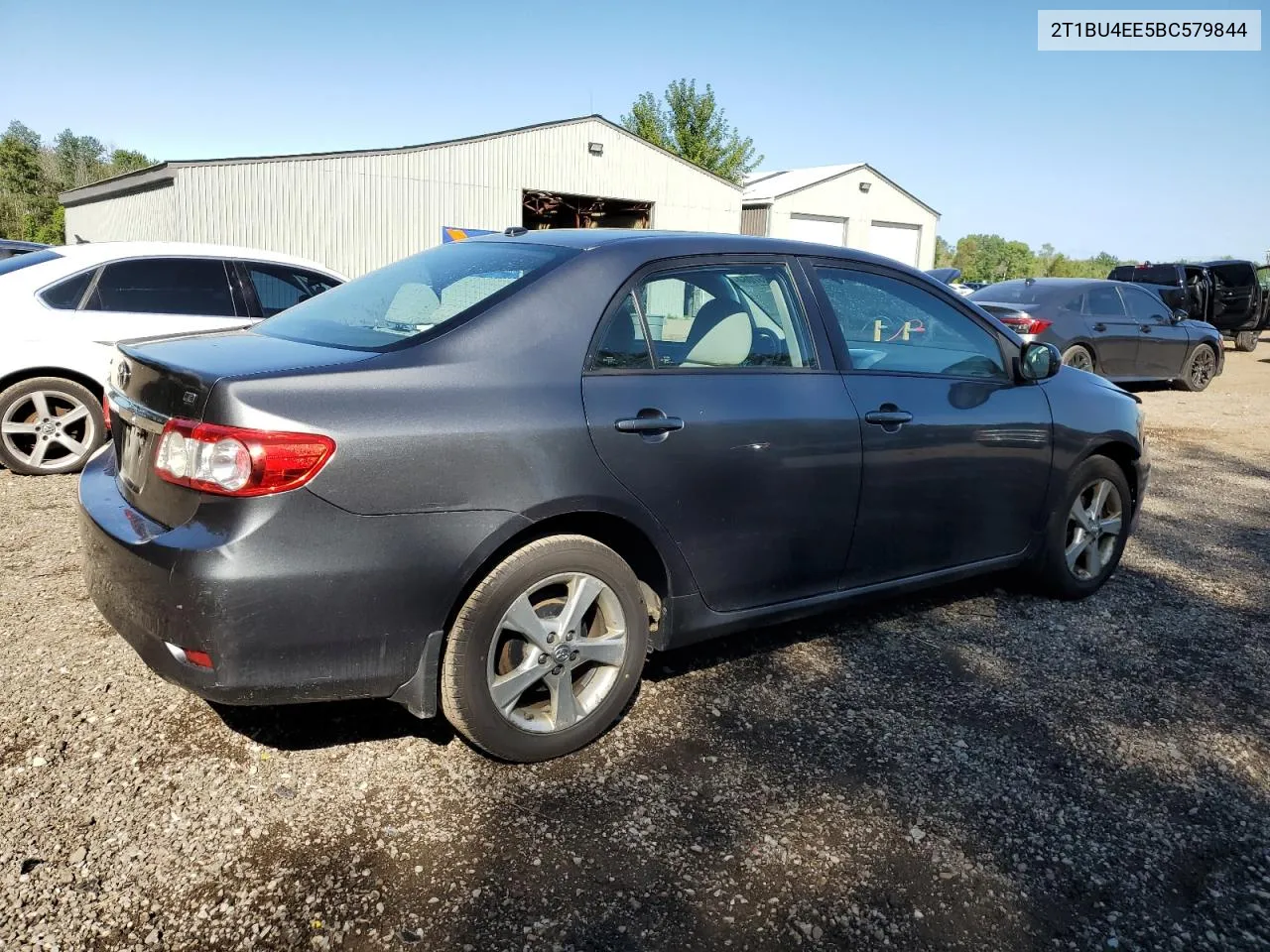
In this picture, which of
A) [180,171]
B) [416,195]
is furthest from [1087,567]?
[416,195]

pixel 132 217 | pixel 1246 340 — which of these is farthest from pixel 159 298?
pixel 1246 340

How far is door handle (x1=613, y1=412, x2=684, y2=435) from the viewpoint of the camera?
2.89m

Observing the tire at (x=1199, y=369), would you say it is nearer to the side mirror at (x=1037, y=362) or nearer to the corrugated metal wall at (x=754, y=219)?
the side mirror at (x=1037, y=362)

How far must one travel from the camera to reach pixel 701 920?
7.41 feet

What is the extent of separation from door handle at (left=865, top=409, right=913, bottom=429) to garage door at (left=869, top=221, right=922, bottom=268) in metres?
29.8

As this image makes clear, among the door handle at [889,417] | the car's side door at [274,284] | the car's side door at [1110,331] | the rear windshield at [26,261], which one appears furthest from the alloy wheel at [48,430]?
the car's side door at [1110,331]

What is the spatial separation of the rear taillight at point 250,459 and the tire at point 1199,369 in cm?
1442

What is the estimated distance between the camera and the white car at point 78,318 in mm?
6176

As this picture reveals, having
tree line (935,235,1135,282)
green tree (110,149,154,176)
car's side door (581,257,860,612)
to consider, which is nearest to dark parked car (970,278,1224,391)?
car's side door (581,257,860,612)

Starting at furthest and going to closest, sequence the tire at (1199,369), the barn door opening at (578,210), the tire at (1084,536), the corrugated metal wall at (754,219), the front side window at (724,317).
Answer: the corrugated metal wall at (754,219), the barn door opening at (578,210), the tire at (1199,369), the tire at (1084,536), the front side window at (724,317)

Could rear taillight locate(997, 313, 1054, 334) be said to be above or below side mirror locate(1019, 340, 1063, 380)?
above

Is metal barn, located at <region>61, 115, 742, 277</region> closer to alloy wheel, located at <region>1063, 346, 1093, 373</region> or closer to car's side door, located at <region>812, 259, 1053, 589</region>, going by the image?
alloy wheel, located at <region>1063, 346, 1093, 373</region>

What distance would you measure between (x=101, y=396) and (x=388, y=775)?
4708 mm

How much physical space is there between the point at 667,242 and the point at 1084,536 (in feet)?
8.61
